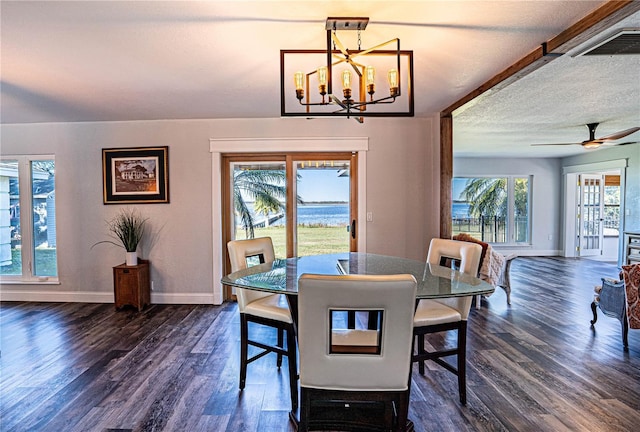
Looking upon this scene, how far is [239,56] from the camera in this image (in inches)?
99.7

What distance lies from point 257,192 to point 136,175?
1582mm

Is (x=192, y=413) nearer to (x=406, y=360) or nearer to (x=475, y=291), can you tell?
(x=406, y=360)

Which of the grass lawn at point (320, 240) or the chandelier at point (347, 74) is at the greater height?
the chandelier at point (347, 74)

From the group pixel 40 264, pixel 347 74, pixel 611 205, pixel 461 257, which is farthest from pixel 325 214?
pixel 611 205

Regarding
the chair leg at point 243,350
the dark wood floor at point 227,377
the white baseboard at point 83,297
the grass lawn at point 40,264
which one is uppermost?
the grass lawn at point 40,264

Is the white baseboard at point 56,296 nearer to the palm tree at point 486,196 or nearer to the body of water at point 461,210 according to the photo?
the body of water at point 461,210

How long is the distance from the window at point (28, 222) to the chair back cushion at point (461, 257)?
491 cm

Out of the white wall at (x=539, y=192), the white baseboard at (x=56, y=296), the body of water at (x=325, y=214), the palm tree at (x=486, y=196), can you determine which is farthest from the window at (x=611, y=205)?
the white baseboard at (x=56, y=296)

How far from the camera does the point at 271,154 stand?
175 inches

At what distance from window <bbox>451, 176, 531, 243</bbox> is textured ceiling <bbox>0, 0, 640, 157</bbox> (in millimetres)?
4034

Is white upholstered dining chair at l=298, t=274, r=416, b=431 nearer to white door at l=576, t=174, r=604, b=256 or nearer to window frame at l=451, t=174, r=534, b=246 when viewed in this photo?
window frame at l=451, t=174, r=534, b=246

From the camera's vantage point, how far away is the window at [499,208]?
8211 millimetres

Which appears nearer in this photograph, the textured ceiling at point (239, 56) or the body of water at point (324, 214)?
the textured ceiling at point (239, 56)

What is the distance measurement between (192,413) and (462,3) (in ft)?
9.56
